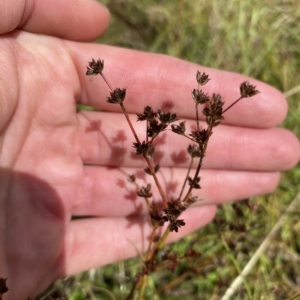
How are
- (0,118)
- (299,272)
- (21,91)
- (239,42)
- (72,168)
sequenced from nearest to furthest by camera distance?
(0,118) → (21,91) → (72,168) → (299,272) → (239,42)

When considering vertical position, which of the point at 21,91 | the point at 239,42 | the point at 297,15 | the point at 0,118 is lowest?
the point at 0,118

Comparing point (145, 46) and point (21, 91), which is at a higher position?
point (145, 46)

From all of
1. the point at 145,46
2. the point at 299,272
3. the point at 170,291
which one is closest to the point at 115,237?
the point at 170,291

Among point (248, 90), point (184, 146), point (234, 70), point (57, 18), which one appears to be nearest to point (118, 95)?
point (248, 90)

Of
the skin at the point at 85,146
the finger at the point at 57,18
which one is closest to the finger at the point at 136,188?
the skin at the point at 85,146

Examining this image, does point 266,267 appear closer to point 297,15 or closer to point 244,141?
point 244,141

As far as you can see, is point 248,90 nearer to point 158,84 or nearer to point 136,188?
point 158,84

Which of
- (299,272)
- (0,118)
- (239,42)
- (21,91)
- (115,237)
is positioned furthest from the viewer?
(239,42)

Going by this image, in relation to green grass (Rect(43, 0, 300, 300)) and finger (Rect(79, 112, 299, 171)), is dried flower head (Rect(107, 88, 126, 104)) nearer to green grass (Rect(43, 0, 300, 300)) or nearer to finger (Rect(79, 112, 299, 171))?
finger (Rect(79, 112, 299, 171))

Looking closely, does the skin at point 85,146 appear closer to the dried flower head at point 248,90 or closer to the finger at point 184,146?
the finger at point 184,146
